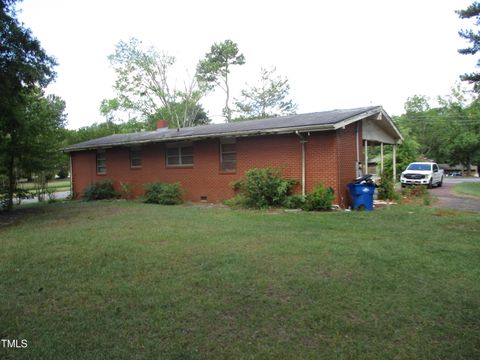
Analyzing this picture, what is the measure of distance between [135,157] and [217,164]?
17.2 feet

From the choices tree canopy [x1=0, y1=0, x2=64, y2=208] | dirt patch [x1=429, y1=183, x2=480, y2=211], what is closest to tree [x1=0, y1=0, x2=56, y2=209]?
tree canopy [x1=0, y1=0, x2=64, y2=208]

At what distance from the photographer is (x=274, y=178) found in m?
11.9

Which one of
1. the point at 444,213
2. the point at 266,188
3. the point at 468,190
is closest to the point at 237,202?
the point at 266,188

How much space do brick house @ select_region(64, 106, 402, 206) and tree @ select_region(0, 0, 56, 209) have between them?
5.23 m

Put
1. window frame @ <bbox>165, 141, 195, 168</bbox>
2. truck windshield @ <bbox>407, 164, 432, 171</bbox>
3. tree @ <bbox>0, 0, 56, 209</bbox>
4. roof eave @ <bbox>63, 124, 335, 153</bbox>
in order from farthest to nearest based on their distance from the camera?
truck windshield @ <bbox>407, 164, 432, 171</bbox>
window frame @ <bbox>165, 141, 195, 168</bbox>
roof eave @ <bbox>63, 124, 335, 153</bbox>
tree @ <bbox>0, 0, 56, 209</bbox>

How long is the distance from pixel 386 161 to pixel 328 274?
81.8ft

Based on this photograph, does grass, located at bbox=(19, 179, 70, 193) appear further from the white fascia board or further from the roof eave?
the white fascia board

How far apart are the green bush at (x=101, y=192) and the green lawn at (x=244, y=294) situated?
9.77 m

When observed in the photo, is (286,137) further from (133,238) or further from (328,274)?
(328,274)

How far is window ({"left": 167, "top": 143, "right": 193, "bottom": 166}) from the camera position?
15.2 metres

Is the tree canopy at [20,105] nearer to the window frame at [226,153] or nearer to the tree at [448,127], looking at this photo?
the window frame at [226,153]

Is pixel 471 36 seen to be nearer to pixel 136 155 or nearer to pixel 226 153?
pixel 226 153

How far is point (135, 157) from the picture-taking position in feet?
56.9

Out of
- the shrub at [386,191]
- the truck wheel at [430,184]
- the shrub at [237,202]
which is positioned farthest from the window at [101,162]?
the truck wheel at [430,184]
